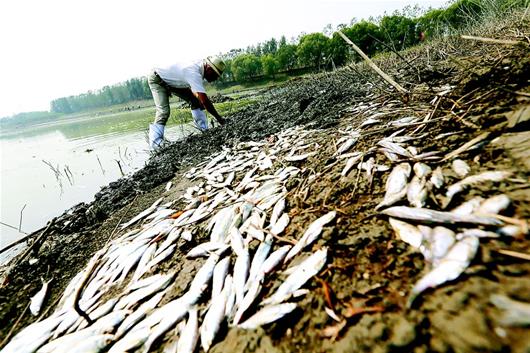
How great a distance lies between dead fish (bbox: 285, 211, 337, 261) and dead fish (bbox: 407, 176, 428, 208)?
375 millimetres

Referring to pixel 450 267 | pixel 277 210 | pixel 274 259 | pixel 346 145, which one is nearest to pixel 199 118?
pixel 346 145

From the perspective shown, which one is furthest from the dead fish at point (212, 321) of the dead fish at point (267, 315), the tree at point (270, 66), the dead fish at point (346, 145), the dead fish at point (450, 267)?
the tree at point (270, 66)

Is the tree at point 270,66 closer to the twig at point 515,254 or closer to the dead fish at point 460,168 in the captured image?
the dead fish at point 460,168

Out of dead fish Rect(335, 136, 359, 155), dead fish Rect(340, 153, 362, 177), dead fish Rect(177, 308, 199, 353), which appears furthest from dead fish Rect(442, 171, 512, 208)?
dead fish Rect(177, 308, 199, 353)

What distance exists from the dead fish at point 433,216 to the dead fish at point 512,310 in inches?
12.2

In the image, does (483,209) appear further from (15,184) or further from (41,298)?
(15,184)

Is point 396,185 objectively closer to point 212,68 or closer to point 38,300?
point 38,300

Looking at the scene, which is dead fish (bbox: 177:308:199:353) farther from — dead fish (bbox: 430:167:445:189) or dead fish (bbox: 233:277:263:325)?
dead fish (bbox: 430:167:445:189)

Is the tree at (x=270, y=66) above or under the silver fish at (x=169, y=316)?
above

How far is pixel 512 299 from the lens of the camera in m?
0.73

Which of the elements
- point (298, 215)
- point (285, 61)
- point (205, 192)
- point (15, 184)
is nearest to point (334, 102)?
point (205, 192)

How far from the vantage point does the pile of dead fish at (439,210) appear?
89cm

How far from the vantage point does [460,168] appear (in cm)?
134

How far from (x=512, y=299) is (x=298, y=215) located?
103cm
